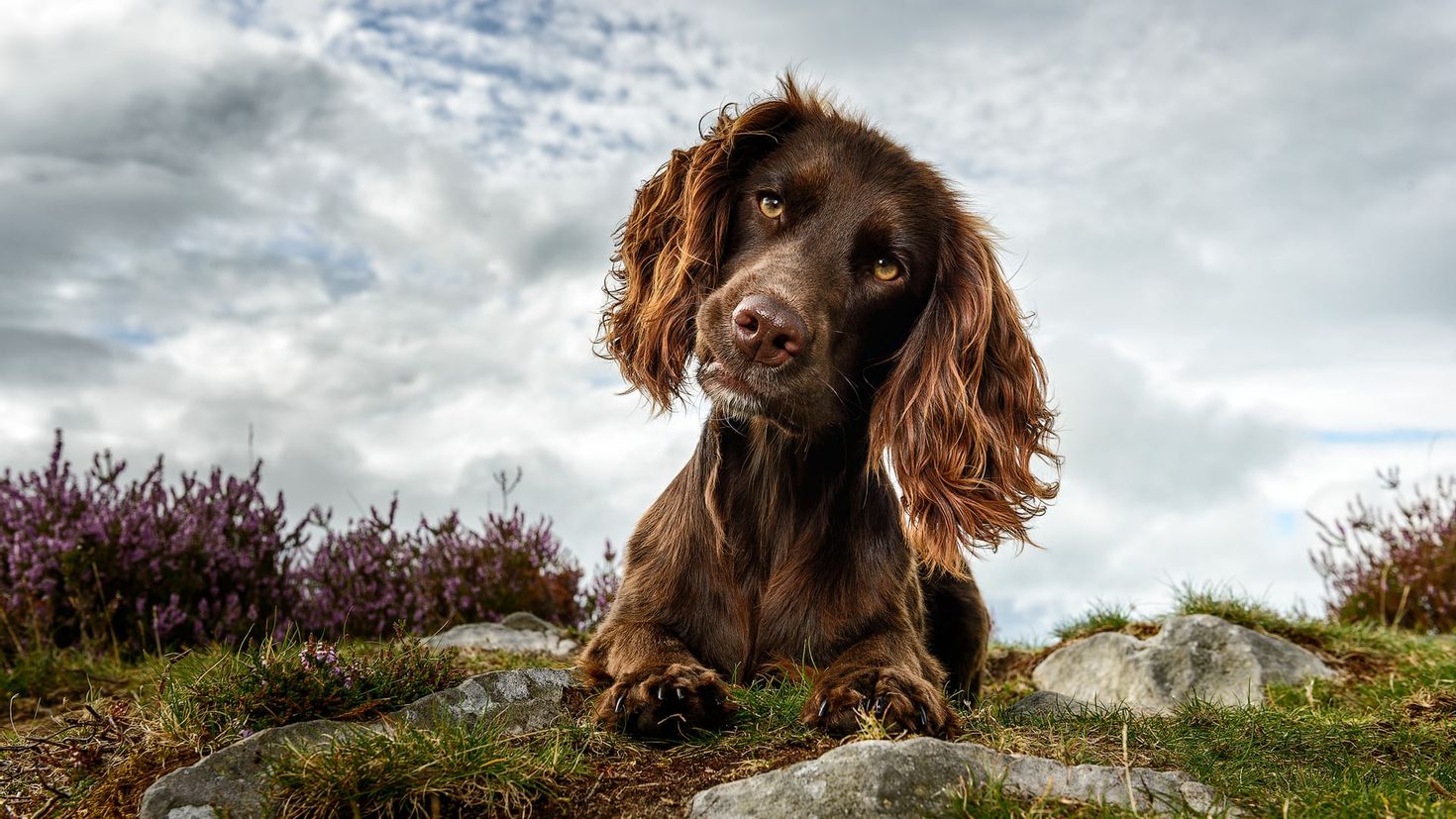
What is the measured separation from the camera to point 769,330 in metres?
3.05

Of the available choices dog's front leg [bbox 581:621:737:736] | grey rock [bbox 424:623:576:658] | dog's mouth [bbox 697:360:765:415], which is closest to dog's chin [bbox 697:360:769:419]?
dog's mouth [bbox 697:360:765:415]

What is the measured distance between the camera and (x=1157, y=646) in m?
5.82

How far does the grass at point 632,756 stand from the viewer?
262 cm

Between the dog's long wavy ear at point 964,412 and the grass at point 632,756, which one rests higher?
the dog's long wavy ear at point 964,412

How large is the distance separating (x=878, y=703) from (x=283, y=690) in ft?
5.54

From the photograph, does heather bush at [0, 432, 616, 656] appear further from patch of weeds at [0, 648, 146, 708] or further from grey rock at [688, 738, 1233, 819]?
grey rock at [688, 738, 1233, 819]

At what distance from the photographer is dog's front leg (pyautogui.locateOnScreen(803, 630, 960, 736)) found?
3002mm

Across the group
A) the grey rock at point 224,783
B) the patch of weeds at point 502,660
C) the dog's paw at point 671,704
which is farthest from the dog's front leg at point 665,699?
the patch of weeds at point 502,660

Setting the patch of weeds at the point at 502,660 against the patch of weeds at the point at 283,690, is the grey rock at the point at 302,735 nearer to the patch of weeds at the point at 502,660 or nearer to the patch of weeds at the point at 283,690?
the patch of weeds at the point at 283,690

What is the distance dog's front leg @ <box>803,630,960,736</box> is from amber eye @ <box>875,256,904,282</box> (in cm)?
112

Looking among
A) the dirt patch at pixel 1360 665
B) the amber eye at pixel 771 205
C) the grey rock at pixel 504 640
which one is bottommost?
the grey rock at pixel 504 640

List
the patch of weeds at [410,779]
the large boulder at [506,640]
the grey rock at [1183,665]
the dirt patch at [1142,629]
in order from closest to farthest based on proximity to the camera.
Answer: the patch of weeds at [410,779] → the grey rock at [1183,665] → the large boulder at [506,640] → the dirt patch at [1142,629]

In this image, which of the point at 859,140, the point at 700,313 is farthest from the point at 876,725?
the point at 859,140

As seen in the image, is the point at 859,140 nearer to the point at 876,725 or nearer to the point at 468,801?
the point at 876,725
